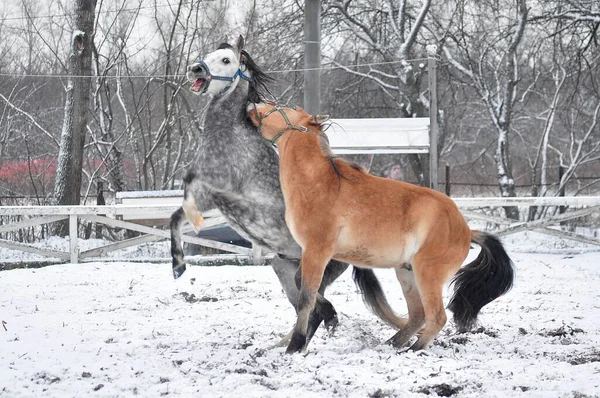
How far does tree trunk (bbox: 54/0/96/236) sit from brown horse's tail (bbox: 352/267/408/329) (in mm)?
9781

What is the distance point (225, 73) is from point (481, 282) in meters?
2.32

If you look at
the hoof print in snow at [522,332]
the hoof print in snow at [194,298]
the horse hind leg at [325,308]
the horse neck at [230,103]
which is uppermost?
the horse neck at [230,103]

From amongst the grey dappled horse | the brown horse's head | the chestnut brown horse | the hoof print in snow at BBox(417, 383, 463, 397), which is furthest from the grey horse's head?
the hoof print in snow at BBox(417, 383, 463, 397)

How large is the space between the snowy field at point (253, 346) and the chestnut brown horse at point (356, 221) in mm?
478

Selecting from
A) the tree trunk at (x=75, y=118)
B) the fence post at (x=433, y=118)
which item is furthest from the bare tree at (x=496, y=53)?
the tree trunk at (x=75, y=118)

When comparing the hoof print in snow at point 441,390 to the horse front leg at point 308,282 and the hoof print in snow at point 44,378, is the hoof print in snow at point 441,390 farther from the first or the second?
the hoof print in snow at point 44,378

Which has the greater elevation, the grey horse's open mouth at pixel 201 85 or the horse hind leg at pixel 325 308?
the grey horse's open mouth at pixel 201 85

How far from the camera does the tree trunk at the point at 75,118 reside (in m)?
14.5

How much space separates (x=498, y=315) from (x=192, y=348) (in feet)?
9.55

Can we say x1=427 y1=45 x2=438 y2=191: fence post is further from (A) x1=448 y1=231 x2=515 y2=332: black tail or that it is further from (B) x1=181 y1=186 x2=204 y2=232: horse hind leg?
(B) x1=181 y1=186 x2=204 y2=232: horse hind leg

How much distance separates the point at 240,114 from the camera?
18.1 ft

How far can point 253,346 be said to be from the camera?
5.52m

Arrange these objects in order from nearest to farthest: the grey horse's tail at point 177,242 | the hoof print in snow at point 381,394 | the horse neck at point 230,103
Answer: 1. the hoof print in snow at point 381,394
2. the horse neck at point 230,103
3. the grey horse's tail at point 177,242

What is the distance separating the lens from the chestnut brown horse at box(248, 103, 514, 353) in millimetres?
4902
